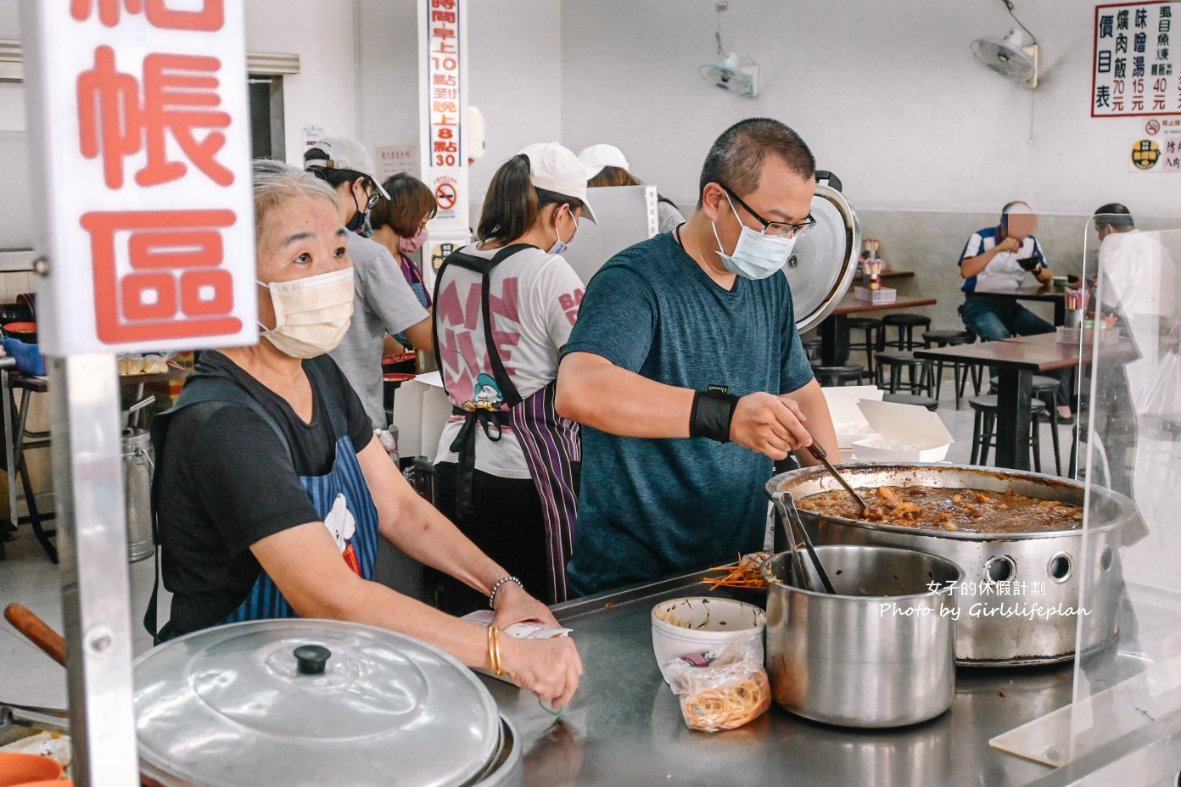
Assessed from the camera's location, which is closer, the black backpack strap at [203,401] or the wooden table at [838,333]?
the black backpack strap at [203,401]

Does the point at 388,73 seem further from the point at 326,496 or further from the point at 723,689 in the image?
the point at 723,689

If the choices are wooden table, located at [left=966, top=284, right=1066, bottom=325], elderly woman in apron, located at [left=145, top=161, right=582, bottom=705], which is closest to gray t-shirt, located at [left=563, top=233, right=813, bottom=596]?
elderly woman in apron, located at [left=145, top=161, right=582, bottom=705]

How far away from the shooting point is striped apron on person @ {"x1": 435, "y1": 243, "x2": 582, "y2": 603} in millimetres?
3148

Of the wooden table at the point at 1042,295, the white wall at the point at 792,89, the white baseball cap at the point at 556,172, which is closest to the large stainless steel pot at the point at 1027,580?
the white baseball cap at the point at 556,172

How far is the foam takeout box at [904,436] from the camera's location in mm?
3059

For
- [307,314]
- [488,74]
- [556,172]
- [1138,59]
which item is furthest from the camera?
[488,74]

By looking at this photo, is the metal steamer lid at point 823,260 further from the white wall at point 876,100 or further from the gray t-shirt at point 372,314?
the white wall at point 876,100

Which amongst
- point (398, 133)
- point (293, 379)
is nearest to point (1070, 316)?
point (398, 133)

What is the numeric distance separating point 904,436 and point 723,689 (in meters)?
1.86

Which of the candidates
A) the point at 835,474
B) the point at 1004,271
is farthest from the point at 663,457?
the point at 1004,271

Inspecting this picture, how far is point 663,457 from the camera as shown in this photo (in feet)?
7.27

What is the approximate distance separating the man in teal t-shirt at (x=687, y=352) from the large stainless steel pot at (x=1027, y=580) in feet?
1.73

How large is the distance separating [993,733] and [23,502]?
5.63m

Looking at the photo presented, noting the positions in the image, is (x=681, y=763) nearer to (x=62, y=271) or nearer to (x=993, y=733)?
(x=993, y=733)
